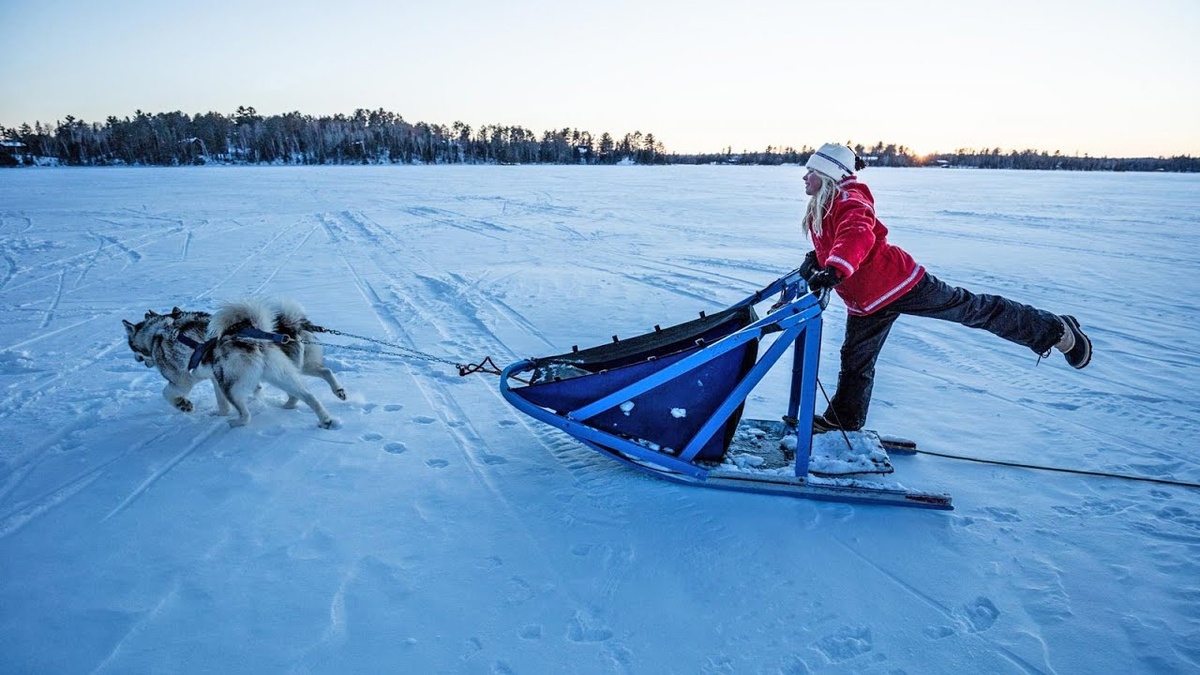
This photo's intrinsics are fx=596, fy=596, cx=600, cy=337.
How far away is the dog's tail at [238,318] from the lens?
328cm

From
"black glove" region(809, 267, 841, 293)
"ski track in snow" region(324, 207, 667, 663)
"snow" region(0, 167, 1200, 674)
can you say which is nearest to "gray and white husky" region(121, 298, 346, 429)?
"snow" region(0, 167, 1200, 674)

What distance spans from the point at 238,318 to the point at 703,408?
258 centimetres

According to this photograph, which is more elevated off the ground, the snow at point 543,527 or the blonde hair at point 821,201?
the blonde hair at point 821,201

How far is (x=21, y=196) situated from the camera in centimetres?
1917

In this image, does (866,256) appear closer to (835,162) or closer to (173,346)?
(835,162)

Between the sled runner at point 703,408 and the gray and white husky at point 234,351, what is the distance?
1.44 m

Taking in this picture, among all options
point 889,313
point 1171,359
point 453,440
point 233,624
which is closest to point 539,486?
point 453,440

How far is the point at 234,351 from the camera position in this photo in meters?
3.32

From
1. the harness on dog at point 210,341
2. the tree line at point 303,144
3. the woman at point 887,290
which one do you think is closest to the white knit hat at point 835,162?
the woman at point 887,290

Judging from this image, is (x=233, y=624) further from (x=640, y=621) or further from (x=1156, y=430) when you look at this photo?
(x=1156, y=430)

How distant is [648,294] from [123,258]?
26.3ft

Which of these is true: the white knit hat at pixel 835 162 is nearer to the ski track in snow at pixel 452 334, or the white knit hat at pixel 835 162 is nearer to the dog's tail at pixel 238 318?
the ski track in snow at pixel 452 334

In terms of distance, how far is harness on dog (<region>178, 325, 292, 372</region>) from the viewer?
10.8ft

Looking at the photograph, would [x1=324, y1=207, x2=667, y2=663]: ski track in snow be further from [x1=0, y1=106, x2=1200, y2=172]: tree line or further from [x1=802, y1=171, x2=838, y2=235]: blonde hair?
[x1=0, y1=106, x2=1200, y2=172]: tree line
